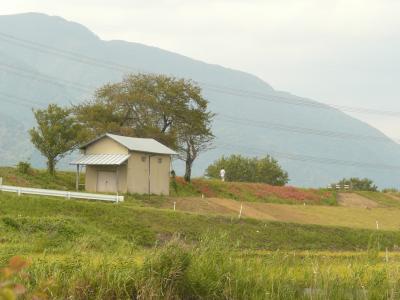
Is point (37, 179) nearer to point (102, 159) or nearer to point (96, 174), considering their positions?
point (96, 174)

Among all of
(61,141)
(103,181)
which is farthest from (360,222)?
(61,141)

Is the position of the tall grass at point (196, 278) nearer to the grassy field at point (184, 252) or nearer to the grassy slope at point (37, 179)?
the grassy field at point (184, 252)

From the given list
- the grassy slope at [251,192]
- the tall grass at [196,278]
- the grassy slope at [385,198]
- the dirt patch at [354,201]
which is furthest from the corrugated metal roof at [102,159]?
the tall grass at [196,278]

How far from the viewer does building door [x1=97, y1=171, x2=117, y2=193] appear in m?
58.9

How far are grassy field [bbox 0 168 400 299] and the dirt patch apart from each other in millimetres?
12244

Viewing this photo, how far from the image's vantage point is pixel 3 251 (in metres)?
23.2

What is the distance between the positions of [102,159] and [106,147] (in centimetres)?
193

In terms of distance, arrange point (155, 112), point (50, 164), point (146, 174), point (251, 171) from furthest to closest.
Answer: point (251, 171), point (155, 112), point (50, 164), point (146, 174)

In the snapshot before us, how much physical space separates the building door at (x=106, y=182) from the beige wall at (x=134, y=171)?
1.19ft

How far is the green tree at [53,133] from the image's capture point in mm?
61000

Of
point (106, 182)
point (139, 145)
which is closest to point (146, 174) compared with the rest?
point (139, 145)

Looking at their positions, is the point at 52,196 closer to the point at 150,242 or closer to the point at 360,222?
the point at 150,242

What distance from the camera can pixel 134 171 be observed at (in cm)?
5856

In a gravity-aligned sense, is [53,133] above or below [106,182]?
above
